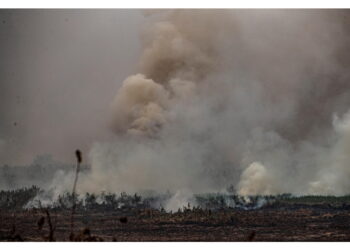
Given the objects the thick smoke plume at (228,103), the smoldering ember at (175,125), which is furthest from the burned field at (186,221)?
the thick smoke plume at (228,103)

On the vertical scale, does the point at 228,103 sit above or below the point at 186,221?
above

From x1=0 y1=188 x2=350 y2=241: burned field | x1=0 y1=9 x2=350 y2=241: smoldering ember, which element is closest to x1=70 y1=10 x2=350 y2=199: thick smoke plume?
x1=0 y1=9 x2=350 y2=241: smoldering ember

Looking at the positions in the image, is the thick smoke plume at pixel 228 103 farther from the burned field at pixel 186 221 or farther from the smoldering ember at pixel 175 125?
the burned field at pixel 186 221

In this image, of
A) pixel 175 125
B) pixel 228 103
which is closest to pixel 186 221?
pixel 175 125

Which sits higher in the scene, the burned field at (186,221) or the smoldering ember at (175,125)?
the smoldering ember at (175,125)

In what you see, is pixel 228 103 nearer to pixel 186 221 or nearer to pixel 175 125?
pixel 175 125
